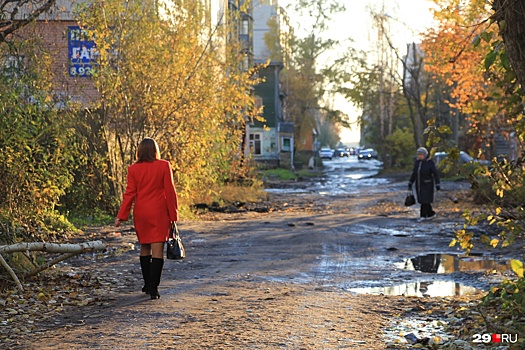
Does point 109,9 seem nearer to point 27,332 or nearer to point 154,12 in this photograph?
point 154,12

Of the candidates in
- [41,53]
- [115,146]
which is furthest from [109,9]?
[41,53]

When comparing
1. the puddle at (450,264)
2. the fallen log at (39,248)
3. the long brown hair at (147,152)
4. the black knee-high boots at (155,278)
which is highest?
the long brown hair at (147,152)

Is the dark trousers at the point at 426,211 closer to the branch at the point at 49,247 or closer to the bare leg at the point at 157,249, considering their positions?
the branch at the point at 49,247

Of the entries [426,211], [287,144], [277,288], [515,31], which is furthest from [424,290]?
[287,144]

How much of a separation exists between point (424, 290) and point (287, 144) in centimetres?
6347

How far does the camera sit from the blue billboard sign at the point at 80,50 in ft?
58.4

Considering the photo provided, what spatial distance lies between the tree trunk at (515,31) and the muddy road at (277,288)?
244 cm

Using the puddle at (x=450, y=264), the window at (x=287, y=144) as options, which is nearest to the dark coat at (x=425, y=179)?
the puddle at (x=450, y=264)

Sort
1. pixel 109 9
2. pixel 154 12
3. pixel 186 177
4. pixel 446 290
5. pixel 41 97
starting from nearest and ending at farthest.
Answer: pixel 446 290 < pixel 41 97 < pixel 109 9 < pixel 154 12 < pixel 186 177

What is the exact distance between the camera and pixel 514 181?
30.6ft

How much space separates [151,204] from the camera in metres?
9.32

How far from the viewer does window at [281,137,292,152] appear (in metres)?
73.1

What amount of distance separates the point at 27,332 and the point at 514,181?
17.2ft

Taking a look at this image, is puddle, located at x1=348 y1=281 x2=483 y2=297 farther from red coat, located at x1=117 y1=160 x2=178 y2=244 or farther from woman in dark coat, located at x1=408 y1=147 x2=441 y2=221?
woman in dark coat, located at x1=408 y1=147 x2=441 y2=221
